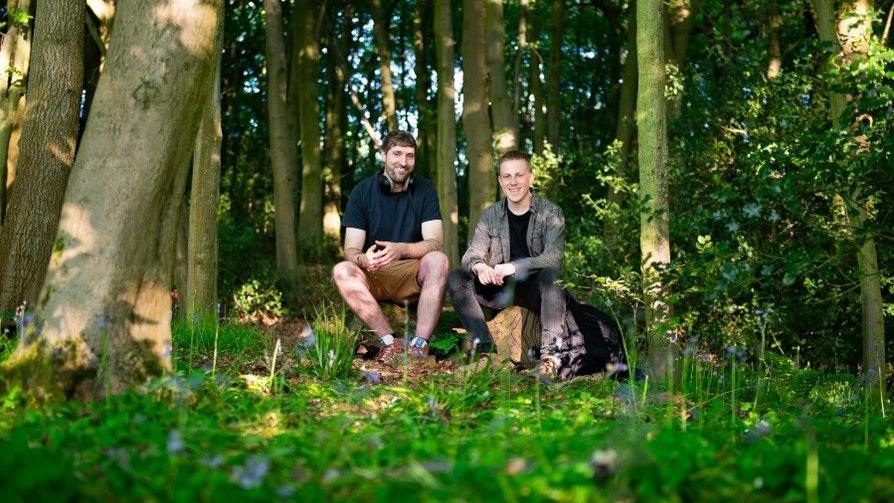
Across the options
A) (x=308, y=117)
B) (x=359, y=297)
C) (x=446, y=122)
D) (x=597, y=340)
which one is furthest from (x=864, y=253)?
(x=308, y=117)

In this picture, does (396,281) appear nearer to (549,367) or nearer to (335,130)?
(549,367)

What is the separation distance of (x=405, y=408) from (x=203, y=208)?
18.3ft

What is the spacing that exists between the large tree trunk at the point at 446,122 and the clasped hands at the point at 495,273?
19.8ft

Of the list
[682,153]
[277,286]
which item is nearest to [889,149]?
[682,153]

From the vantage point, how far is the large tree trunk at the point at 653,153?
22.3 ft

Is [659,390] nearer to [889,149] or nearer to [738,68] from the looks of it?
[889,149]

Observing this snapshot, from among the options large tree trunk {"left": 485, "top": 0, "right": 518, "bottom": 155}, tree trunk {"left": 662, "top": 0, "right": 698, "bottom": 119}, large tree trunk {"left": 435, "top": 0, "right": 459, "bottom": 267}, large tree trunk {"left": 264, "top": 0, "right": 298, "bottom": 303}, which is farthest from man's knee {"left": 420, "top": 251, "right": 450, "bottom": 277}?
tree trunk {"left": 662, "top": 0, "right": 698, "bottom": 119}

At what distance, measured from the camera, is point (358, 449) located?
3.53m

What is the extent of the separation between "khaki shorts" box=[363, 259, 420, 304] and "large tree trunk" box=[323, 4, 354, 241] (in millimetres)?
10381

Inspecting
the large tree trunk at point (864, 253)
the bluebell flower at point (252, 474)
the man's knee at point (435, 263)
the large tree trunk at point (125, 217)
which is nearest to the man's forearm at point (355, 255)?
the man's knee at point (435, 263)

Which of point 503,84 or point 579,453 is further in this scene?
point 503,84

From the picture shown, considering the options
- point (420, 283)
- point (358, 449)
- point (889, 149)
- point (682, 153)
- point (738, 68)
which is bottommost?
point (358, 449)

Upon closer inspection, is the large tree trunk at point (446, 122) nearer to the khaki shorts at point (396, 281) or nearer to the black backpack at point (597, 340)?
the khaki shorts at point (396, 281)

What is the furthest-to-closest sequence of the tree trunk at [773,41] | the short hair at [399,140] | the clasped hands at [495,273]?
the tree trunk at [773,41]
the short hair at [399,140]
the clasped hands at [495,273]
